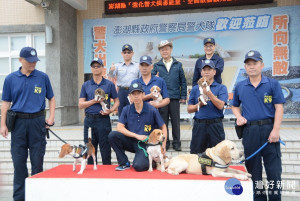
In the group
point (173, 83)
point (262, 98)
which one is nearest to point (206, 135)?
point (262, 98)

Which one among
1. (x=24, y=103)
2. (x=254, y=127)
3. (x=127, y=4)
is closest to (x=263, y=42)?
(x=127, y=4)

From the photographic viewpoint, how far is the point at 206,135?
4.30 m

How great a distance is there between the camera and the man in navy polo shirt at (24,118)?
417cm

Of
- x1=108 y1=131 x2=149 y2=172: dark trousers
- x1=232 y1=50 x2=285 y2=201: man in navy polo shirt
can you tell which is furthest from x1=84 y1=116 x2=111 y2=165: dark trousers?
x1=232 y1=50 x2=285 y2=201: man in navy polo shirt

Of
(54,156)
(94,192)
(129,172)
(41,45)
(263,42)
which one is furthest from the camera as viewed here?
(41,45)

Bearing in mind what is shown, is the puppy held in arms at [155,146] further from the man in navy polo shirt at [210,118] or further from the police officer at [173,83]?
the police officer at [173,83]

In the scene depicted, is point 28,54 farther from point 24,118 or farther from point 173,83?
point 173,83

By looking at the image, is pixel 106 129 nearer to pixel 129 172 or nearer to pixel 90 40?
pixel 129 172

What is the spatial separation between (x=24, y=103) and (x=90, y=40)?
20.2 feet

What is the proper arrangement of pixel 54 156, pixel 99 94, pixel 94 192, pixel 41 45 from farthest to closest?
pixel 41 45 → pixel 54 156 → pixel 99 94 → pixel 94 192

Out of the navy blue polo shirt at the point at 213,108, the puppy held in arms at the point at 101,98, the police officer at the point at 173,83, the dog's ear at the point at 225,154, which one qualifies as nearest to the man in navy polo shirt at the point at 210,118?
the navy blue polo shirt at the point at 213,108

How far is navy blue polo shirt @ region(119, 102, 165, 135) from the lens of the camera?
430 cm

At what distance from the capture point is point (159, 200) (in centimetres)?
352

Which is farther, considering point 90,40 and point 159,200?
point 90,40
